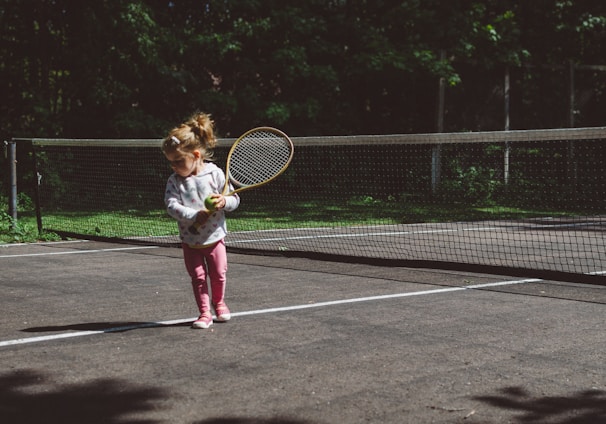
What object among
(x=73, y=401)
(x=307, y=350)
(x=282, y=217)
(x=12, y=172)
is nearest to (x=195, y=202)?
(x=307, y=350)

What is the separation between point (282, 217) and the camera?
1772cm

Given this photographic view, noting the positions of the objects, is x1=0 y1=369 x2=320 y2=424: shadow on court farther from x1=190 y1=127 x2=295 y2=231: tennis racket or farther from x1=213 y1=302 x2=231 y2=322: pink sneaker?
x1=190 y1=127 x2=295 y2=231: tennis racket

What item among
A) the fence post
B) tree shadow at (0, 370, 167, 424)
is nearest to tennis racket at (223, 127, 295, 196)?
tree shadow at (0, 370, 167, 424)

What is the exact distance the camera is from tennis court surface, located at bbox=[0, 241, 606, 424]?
4.25 meters

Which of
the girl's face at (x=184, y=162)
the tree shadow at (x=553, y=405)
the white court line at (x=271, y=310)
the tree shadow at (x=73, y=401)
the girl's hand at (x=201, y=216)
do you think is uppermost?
the girl's face at (x=184, y=162)

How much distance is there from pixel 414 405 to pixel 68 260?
23.2ft

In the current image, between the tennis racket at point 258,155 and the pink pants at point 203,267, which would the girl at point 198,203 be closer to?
the pink pants at point 203,267

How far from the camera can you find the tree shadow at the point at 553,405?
407cm

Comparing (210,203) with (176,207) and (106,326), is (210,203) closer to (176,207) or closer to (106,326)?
(176,207)

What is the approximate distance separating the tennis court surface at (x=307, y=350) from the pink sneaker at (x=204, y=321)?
6 centimetres

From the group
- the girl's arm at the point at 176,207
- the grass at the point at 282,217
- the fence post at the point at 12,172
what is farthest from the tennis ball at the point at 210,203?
the fence post at the point at 12,172

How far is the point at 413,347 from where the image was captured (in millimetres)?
5590

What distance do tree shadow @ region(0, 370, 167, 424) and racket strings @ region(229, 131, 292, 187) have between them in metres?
2.66

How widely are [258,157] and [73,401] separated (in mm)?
3361
